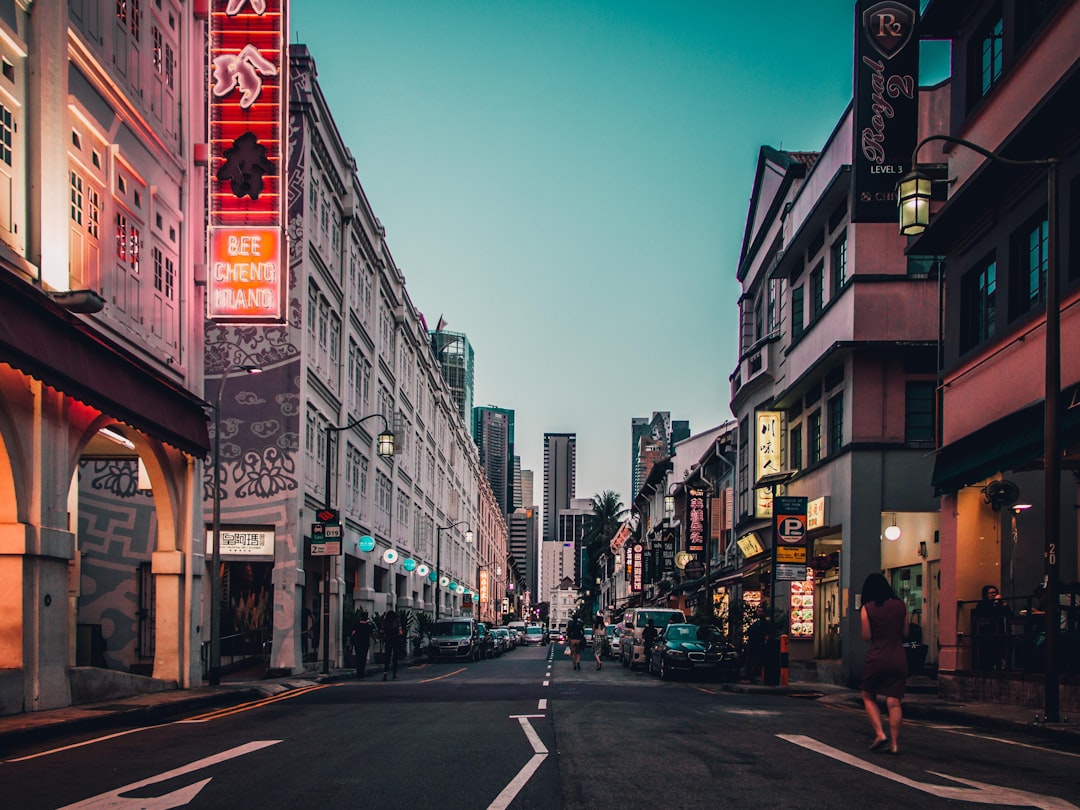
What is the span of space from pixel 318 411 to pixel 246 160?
48.3ft

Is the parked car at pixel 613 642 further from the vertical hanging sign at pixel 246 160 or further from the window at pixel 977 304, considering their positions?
the window at pixel 977 304

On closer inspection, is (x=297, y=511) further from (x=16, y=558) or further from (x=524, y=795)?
(x=524, y=795)

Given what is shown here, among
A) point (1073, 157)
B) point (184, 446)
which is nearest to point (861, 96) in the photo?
point (1073, 157)

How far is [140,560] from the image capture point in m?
34.2

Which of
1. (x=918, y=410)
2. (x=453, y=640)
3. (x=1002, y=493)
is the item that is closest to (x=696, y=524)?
(x=453, y=640)

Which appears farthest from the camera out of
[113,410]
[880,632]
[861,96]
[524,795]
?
[861,96]

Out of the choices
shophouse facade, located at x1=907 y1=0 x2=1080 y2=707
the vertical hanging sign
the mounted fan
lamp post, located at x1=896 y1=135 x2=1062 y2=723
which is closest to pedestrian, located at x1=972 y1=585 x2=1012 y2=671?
shophouse facade, located at x1=907 y1=0 x2=1080 y2=707

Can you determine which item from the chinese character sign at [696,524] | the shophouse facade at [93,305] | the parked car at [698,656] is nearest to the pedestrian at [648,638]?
the parked car at [698,656]

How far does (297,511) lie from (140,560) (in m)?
5.12

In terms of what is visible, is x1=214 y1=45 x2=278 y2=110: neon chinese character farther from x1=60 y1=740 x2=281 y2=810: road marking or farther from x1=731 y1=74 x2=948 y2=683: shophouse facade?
x1=60 y1=740 x2=281 y2=810: road marking

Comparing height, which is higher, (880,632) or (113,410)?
(113,410)

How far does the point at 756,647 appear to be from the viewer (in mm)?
31141

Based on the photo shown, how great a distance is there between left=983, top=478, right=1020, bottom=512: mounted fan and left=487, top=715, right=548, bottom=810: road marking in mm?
11689

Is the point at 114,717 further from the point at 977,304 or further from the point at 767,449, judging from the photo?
the point at 767,449
